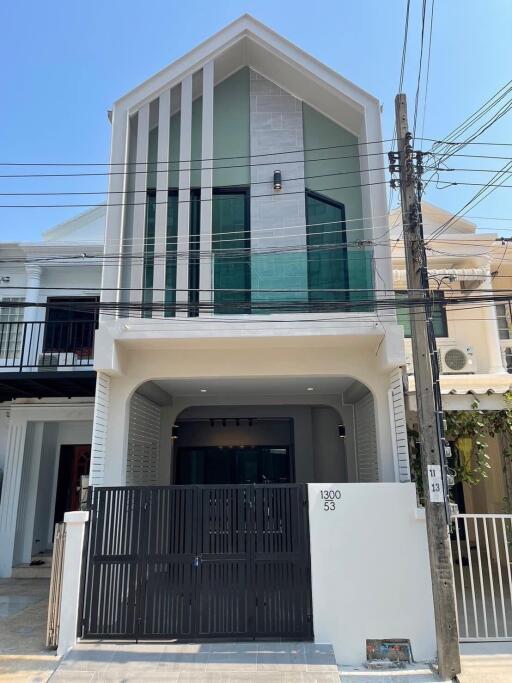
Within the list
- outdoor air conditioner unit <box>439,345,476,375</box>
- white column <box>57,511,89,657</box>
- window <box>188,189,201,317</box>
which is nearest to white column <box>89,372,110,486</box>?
white column <box>57,511,89,657</box>

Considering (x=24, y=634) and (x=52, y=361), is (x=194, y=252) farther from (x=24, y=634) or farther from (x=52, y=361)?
(x=24, y=634)

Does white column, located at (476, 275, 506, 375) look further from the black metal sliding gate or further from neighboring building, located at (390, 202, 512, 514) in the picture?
the black metal sliding gate

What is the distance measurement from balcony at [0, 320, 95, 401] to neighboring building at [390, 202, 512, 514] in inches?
241

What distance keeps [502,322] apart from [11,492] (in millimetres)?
11377

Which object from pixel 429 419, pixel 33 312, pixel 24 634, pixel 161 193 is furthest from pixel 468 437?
pixel 33 312

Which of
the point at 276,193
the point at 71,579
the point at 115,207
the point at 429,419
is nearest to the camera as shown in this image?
the point at 429,419

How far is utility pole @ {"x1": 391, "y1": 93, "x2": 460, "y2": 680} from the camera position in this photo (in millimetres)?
4965

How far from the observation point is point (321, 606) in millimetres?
5426

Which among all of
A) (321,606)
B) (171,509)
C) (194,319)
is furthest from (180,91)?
(321,606)

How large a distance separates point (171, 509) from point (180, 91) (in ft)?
22.0

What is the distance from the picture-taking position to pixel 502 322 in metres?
11.0

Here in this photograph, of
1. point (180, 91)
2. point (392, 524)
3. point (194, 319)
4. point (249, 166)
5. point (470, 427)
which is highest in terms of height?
point (180, 91)

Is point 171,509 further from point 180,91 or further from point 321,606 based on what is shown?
point 180,91

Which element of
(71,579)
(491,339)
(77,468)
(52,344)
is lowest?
(71,579)
